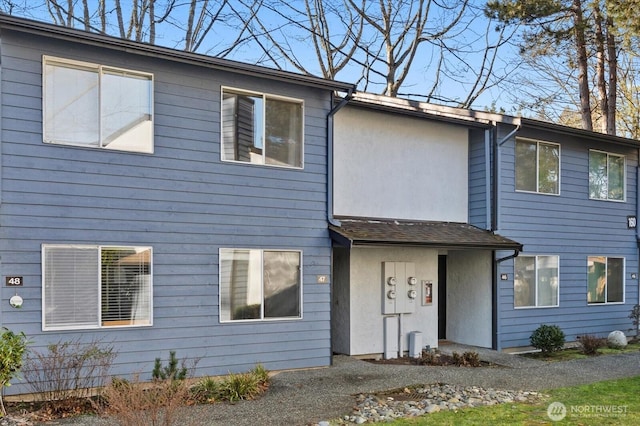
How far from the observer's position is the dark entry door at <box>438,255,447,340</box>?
13.6 meters

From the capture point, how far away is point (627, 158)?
1529cm

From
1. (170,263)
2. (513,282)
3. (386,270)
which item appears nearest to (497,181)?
(513,282)

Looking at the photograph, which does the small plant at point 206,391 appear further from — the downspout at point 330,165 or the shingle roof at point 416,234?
the downspout at point 330,165

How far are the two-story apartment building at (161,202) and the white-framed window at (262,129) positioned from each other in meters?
0.02

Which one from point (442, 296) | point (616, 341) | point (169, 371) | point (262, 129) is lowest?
point (616, 341)

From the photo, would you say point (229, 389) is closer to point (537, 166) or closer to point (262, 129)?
point (262, 129)

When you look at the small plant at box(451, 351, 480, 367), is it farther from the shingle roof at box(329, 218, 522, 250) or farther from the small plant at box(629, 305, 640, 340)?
the small plant at box(629, 305, 640, 340)

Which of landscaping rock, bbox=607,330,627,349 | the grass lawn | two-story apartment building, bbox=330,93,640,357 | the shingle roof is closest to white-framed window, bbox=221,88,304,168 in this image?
two-story apartment building, bbox=330,93,640,357

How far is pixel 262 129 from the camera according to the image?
9.85 meters

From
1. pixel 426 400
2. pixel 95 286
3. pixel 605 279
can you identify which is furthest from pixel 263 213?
pixel 605 279

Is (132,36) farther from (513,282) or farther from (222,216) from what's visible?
(513,282)

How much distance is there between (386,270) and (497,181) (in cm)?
328

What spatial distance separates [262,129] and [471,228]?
18.0ft

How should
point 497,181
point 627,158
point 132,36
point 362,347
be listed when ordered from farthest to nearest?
point 132,36 < point 627,158 < point 497,181 < point 362,347
